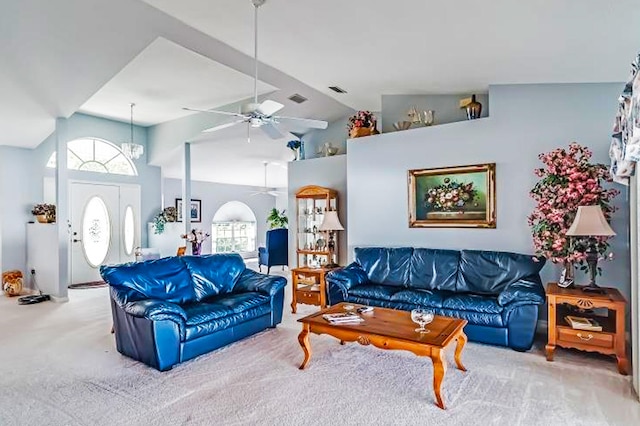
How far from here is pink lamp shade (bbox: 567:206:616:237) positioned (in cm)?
329

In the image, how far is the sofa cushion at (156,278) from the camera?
355 cm

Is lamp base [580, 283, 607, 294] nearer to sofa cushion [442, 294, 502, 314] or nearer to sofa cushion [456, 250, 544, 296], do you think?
sofa cushion [456, 250, 544, 296]

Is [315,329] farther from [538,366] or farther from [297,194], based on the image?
[297,194]

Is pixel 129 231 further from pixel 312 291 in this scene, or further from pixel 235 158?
pixel 312 291

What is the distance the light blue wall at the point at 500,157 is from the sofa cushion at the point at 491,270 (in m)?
0.31

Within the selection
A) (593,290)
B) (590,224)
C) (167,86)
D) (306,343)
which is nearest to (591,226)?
(590,224)

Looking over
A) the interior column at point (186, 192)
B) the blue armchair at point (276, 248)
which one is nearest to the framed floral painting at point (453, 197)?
the blue armchair at point (276, 248)

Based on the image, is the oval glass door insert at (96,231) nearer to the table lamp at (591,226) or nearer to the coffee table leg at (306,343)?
the coffee table leg at (306,343)

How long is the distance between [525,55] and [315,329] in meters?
3.18

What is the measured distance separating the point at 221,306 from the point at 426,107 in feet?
13.0

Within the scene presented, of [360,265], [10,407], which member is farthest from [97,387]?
[360,265]

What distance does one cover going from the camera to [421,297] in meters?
4.04

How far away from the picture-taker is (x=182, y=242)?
8359 mm

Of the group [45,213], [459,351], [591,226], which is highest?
[45,213]
